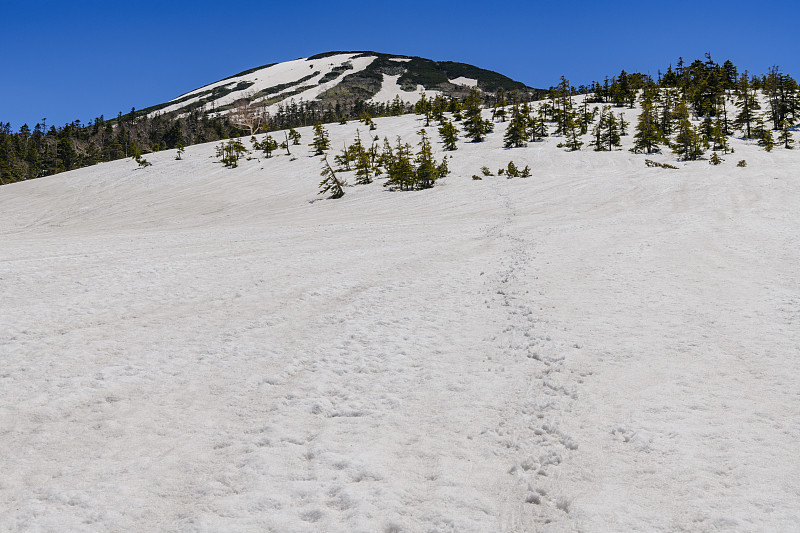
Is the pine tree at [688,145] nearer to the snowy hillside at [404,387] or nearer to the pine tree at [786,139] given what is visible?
→ the pine tree at [786,139]

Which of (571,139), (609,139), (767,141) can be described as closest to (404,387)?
(609,139)

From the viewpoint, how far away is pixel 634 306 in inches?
390

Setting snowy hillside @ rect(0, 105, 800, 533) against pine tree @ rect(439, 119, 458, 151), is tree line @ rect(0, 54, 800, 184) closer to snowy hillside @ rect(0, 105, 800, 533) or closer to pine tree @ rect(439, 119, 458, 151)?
pine tree @ rect(439, 119, 458, 151)

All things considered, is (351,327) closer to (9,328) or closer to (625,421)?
→ (625,421)

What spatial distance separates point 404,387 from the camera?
668cm

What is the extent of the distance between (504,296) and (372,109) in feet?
530

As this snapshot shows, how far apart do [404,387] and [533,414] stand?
1.93 meters

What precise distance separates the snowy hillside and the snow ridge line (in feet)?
0.10

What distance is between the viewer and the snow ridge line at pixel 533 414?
420 centimetres

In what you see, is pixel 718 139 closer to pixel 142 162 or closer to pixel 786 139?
pixel 786 139

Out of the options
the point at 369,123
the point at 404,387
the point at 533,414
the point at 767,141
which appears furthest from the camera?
the point at 369,123

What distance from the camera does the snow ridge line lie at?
4.20 metres

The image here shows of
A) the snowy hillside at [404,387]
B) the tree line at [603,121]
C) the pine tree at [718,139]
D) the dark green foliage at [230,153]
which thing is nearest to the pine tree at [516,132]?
the tree line at [603,121]

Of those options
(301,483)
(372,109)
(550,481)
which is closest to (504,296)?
(550,481)
